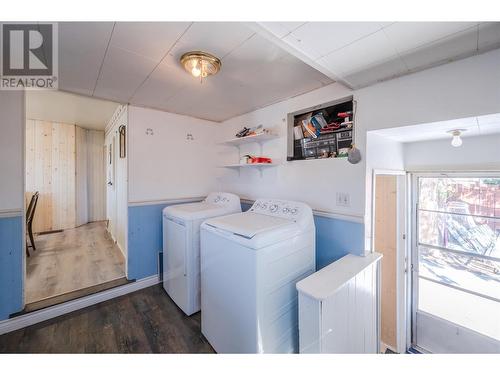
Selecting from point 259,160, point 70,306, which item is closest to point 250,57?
point 259,160

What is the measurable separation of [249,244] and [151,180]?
5.91ft

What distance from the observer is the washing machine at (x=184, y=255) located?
1963 mm

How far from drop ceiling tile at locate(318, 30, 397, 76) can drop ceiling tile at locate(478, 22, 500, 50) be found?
1.15 feet

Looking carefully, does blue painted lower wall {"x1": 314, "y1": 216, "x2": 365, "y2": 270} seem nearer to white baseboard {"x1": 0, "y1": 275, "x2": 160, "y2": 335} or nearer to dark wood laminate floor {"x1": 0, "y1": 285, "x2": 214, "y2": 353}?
dark wood laminate floor {"x1": 0, "y1": 285, "x2": 214, "y2": 353}

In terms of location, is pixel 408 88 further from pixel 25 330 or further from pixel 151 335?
pixel 25 330

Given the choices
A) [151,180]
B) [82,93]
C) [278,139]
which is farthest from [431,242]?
[82,93]

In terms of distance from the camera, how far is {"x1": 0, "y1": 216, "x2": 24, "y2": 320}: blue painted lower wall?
1725 millimetres

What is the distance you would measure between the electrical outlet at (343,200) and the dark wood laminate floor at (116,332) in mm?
1597

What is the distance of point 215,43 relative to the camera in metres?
1.28

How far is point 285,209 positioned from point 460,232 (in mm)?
1680

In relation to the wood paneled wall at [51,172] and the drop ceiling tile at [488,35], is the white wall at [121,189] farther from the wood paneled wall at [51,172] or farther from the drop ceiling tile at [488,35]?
the drop ceiling tile at [488,35]

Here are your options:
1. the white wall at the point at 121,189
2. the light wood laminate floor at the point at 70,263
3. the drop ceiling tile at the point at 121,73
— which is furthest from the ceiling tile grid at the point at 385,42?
the light wood laminate floor at the point at 70,263
